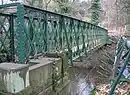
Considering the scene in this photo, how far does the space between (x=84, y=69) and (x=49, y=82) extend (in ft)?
40.5

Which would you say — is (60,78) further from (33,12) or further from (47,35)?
(33,12)

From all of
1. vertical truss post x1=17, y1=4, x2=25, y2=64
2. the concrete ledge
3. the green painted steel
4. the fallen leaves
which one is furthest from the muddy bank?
the concrete ledge

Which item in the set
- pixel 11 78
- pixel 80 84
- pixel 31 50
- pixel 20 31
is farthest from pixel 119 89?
pixel 11 78

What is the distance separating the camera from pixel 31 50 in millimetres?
7270

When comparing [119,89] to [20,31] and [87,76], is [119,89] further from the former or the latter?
[20,31]

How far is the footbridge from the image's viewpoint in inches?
201

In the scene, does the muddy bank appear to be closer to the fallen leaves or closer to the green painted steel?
the fallen leaves

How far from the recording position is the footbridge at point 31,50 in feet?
16.7

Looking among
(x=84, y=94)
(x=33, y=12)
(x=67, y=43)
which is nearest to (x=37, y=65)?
(x=33, y=12)

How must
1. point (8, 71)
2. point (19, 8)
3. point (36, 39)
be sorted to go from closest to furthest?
point (8, 71), point (19, 8), point (36, 39)

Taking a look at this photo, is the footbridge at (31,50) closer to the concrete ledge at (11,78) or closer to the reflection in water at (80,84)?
the concrete ledge at (11,78)

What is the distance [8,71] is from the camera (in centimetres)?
487

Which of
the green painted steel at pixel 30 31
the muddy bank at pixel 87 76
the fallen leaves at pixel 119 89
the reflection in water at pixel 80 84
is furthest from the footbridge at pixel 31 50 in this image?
the muddy bank at pixel 87 76

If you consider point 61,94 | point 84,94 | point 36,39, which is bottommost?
point 84,94
